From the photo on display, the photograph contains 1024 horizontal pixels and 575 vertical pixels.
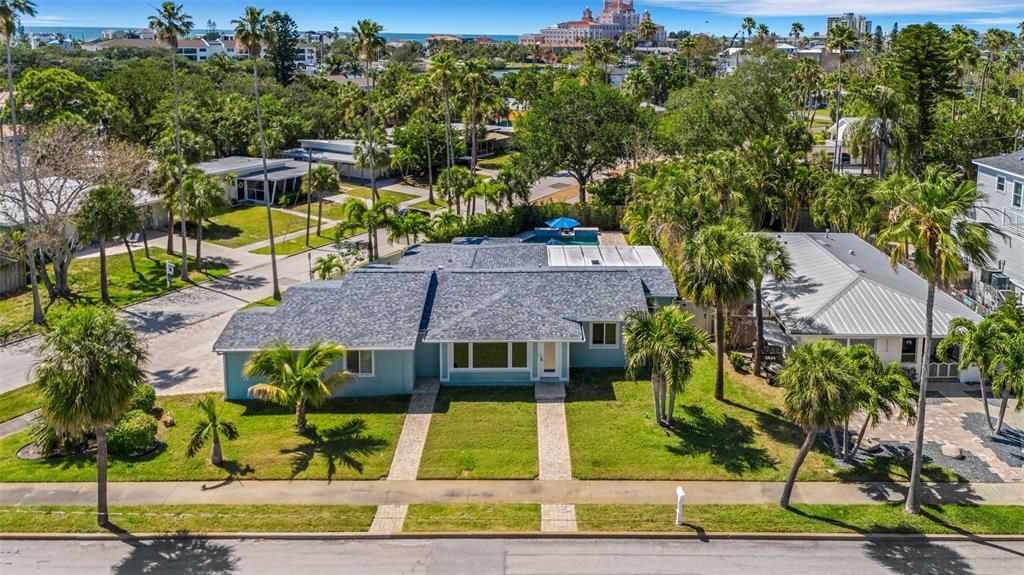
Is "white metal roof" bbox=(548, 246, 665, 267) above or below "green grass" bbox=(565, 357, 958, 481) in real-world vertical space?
above

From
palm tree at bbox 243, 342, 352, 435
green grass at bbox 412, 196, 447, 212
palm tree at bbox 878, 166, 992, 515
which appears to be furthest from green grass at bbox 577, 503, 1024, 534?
green grass at bbox 412, 196, 447, 212

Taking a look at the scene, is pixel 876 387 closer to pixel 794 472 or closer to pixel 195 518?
pixel 794 472

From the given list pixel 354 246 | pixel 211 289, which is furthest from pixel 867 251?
pixel 211 289

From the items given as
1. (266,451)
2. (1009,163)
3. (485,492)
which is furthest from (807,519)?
(1009,163)

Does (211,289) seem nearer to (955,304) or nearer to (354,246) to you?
(354,246)

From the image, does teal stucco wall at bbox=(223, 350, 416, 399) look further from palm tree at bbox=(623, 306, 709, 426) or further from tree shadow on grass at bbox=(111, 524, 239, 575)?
tree shadow on grass at bbox=(111, 524, 239, 575)

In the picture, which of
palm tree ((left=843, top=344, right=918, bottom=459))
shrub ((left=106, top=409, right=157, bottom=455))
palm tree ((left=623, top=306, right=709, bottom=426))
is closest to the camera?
palm tree ((left=843, top=344, right=918, bottom=459))

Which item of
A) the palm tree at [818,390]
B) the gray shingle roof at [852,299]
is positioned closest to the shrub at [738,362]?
the gray shingle roof at [852,299]

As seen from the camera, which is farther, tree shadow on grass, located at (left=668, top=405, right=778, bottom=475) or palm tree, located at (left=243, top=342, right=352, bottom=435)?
palm tree, located at (left=243, top=342, right=352, bottom=435)
